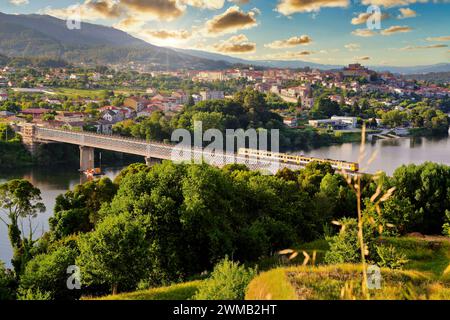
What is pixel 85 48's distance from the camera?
80500mm

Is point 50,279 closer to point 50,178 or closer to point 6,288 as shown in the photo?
point 6,288

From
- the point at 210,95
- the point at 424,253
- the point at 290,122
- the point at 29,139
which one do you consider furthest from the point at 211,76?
the point at 424,253

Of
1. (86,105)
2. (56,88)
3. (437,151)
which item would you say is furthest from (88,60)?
(437,151)

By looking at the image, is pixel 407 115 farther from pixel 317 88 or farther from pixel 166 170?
pixel 166 170

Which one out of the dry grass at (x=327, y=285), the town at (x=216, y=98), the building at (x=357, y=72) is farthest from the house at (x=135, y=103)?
the dry grass at (x=327, y=285)

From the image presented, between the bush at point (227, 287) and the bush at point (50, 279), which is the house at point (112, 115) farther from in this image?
the bush at point (227, 287)

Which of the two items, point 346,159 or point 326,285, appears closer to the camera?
point 326,285

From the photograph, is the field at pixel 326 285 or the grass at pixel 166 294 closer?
the field at pixel 326 285

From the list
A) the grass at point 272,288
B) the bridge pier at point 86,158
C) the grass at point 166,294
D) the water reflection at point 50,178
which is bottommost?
the water reflection at point 50,178

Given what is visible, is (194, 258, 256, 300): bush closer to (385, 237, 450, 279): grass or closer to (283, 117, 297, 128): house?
(385, 237, 450, 279): grass

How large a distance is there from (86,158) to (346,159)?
1164cm

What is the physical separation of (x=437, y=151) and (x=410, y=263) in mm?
20295

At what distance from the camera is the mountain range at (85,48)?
219 ft

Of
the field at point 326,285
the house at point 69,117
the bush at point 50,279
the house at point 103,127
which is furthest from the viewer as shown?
the house at point 103,127
